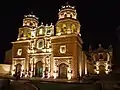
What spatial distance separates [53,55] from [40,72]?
3.76 meters

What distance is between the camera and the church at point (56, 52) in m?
26.1

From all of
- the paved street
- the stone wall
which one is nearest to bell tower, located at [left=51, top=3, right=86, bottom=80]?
the stone wall

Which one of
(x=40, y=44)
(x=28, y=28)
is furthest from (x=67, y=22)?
(x=28, y=28)

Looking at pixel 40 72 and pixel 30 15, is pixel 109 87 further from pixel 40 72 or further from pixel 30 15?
pixel 30 15

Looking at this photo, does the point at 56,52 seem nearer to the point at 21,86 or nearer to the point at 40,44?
the point at 40,44

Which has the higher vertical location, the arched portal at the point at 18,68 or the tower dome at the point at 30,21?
the tower dome at the point at 30,21

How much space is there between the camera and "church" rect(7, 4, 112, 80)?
26.1 meters

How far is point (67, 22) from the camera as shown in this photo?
27.5 metres

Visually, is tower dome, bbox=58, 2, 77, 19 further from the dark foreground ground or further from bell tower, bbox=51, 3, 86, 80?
the dark foreground ground

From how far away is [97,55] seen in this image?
3234 cm

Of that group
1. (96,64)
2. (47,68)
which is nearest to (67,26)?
(47,68)

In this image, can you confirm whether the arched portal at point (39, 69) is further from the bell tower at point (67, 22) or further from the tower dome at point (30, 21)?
the tower dome at point (30, 21)

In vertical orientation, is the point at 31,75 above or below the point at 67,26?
below

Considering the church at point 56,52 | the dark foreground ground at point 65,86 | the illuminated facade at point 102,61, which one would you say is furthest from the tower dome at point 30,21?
the dark foreground ground at point 65,86
